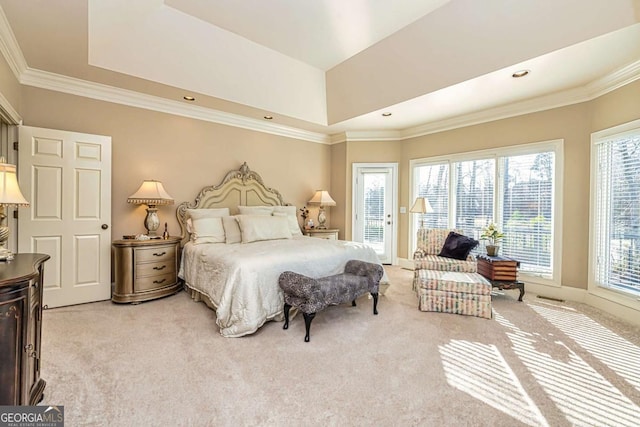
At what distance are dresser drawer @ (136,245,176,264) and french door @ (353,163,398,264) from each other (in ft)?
11.4

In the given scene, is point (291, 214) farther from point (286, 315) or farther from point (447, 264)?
point (447, 264)

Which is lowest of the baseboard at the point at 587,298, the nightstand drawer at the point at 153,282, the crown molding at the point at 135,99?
the baseboard at the point at 587,298

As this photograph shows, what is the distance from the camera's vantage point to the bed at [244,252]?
276 centimetres

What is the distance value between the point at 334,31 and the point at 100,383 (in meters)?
3.98

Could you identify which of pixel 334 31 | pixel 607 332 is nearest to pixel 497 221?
pixel 607 332

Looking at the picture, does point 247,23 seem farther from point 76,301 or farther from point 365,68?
point 76,301

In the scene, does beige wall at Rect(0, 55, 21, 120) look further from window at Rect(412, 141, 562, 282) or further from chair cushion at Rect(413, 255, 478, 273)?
window at Rect(412, 141, 562, 282)

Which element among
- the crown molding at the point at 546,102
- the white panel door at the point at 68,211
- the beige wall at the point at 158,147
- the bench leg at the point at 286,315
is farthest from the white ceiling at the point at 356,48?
the bench leg at the point at 286,315

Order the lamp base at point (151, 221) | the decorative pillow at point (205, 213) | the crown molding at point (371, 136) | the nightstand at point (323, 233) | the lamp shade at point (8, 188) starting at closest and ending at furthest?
the lamp shade at point (8, 188) < the lamp base at point (151, 221) < the decorative pillow at point (205, 213) < the nightstand at point (323, 233) < the crown molding at point (371, 136)

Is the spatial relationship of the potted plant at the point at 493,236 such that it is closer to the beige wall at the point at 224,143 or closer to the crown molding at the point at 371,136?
the beige wall at the point at 224,143

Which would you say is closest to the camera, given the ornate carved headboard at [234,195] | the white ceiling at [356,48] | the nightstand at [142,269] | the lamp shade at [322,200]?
the white ceiling at [356,48]

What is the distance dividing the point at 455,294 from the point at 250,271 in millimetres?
2289

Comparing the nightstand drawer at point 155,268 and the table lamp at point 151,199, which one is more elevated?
the table lamp at point 151,199

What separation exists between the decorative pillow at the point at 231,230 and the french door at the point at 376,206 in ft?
8.84
